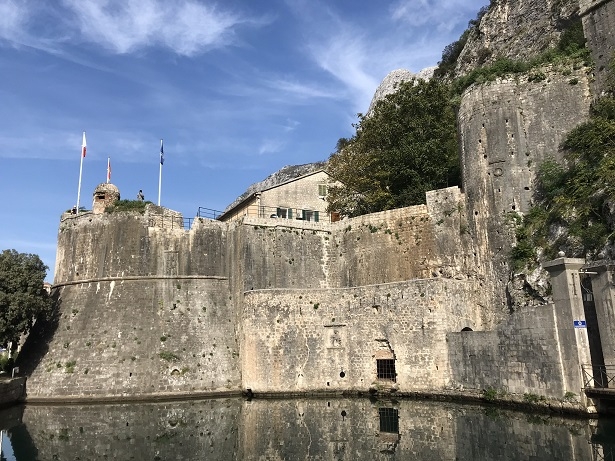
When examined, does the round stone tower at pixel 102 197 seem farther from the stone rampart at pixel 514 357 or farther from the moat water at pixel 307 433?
the stone rampart at pixel 514 357

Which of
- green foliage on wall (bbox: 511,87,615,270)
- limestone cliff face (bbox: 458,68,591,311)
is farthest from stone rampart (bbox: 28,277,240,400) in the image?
green foliage on wall (bbox: 511,87,615,270)

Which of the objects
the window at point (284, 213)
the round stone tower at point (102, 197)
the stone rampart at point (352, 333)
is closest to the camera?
the stone rampart at point (352, 333)

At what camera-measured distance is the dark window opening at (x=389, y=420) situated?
1545 cm

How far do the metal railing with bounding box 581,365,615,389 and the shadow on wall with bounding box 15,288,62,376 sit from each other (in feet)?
74.9

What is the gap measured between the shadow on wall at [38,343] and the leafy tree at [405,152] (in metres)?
18.2

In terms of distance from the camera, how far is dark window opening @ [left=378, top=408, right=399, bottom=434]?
15445 mm

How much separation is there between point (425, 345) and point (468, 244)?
634 cm

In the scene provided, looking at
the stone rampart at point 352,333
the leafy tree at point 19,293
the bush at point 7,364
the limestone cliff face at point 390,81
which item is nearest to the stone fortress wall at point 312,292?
the stone rampart at point 352,333

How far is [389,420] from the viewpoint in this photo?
16.8 meters

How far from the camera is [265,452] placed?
13.4 meters

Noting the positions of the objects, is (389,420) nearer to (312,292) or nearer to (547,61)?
(312,292)

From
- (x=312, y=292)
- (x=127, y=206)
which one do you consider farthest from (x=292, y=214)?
(x=312, y=292)

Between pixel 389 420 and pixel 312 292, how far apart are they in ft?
27.8

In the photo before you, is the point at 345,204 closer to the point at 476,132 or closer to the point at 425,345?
the point at 476,132
